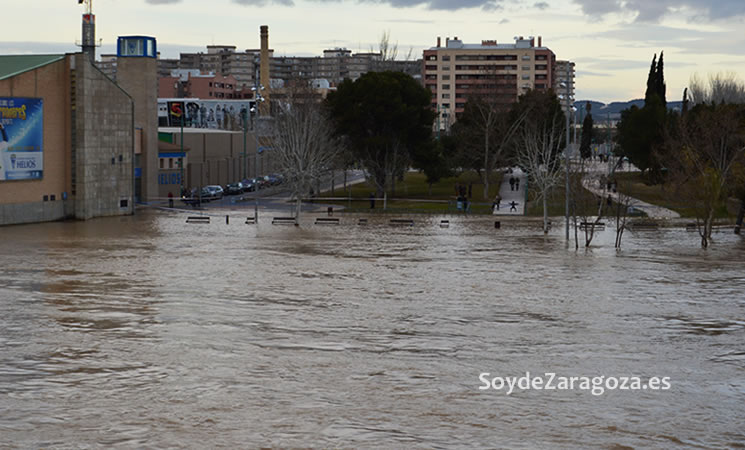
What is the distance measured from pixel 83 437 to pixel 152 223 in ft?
145

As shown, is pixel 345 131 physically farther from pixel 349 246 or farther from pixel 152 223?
pixel 349 246

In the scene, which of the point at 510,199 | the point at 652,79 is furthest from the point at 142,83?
the point at 652,79

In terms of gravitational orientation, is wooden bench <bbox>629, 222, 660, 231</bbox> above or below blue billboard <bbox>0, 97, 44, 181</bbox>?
below

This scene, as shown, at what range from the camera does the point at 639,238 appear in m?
50.2

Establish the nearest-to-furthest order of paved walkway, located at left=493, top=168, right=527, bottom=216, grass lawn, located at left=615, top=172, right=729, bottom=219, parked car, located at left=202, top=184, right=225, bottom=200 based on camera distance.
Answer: grass lawn, located at left=615, top=172, right=729, bottom=219 < paved walkway, located at left=493, top=168, right=527, bottom=216 < parked car, located at left=202, top=184, right=225, bottom=200

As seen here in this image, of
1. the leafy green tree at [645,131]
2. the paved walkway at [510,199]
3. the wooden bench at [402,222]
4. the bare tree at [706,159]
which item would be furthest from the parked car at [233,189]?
the bare tree at [706,159]

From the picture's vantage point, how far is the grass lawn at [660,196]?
56219 mm

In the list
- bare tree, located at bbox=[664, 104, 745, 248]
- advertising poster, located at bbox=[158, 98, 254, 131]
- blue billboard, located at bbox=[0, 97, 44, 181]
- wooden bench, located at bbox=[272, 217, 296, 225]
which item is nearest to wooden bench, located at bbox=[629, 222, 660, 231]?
bare tree, located at bbox=[664, 104, 745, 248]

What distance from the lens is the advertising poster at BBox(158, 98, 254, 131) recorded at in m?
128

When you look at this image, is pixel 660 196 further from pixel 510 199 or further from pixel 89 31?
pixel 89 31

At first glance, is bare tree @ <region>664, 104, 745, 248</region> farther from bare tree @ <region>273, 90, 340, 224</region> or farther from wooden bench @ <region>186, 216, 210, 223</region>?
A: wooden bench @ <region>186, 216, 210, 223</region>

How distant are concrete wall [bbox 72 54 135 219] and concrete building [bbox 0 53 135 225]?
6cm

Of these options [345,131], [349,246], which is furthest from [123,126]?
[349,246]

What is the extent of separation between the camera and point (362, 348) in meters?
21.5
